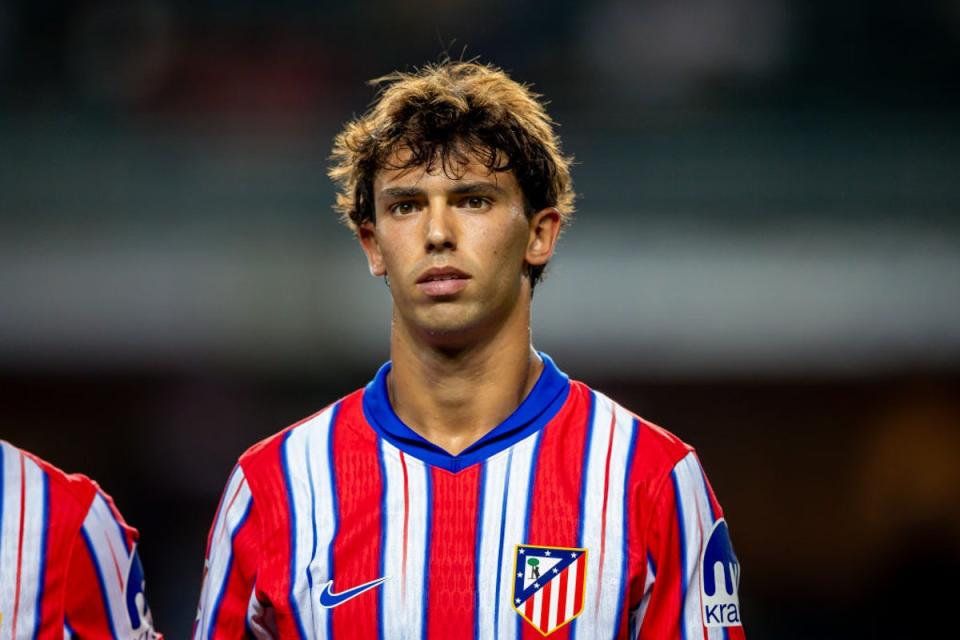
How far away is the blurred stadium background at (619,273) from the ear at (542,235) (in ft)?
14.4

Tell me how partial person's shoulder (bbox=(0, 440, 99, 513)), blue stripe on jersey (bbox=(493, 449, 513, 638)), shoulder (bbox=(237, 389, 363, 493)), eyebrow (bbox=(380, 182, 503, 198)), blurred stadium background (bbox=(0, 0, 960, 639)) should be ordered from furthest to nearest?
1. blurred stadium background (bbox=(0, 0, 960, 639))
2. partial person's shoulder (bbox=(0, 440, 99, 513))
3. shoulder (bbox=(237, 389, 363, 493))
4. eyebrow (bbox=(380, 182, 503, 198))
5. blue stripe on jersey (bbox=(493, 449, 513, 638))

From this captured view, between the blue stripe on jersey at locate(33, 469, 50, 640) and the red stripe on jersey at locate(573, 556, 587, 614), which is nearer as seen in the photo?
the red stripe on jersey at locate(573, 556, 587, 614)

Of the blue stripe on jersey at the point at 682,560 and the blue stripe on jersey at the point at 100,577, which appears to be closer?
the blue stripe on jersey at the point at 682,560

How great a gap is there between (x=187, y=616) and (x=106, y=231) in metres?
2.31

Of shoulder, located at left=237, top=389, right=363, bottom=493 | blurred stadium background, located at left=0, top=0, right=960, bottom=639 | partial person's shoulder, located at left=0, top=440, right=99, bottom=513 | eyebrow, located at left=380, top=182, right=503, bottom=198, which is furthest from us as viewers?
blurred stadium background, located at left=0, top=0, right=960, bottom=639

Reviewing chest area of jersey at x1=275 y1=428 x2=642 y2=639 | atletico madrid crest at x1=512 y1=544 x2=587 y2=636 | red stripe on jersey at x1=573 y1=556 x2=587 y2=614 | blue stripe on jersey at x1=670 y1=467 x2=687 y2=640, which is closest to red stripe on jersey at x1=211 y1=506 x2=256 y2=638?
chest area of jersey at x1=275 y1=428 x2=642 y2=639

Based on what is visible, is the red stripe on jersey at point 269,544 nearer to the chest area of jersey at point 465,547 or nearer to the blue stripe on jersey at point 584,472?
the chest area of jersey at point 465,547

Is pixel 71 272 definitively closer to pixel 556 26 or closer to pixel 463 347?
pixel 556 26

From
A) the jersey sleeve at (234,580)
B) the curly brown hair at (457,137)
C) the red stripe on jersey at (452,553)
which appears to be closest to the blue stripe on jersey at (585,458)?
the red stripe on jersey at (452,553)

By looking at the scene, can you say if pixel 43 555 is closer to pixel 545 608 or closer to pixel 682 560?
pixel 545 608

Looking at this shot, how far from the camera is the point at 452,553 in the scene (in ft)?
9.81

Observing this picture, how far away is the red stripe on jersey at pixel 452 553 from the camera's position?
9.64 ft

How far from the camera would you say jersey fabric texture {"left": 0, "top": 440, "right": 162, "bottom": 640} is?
3.17m

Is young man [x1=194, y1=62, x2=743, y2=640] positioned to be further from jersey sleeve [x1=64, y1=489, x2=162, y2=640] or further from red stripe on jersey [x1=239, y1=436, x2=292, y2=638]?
jersey sleeve [x1=64, y1=489, x2=162, y2=640]
